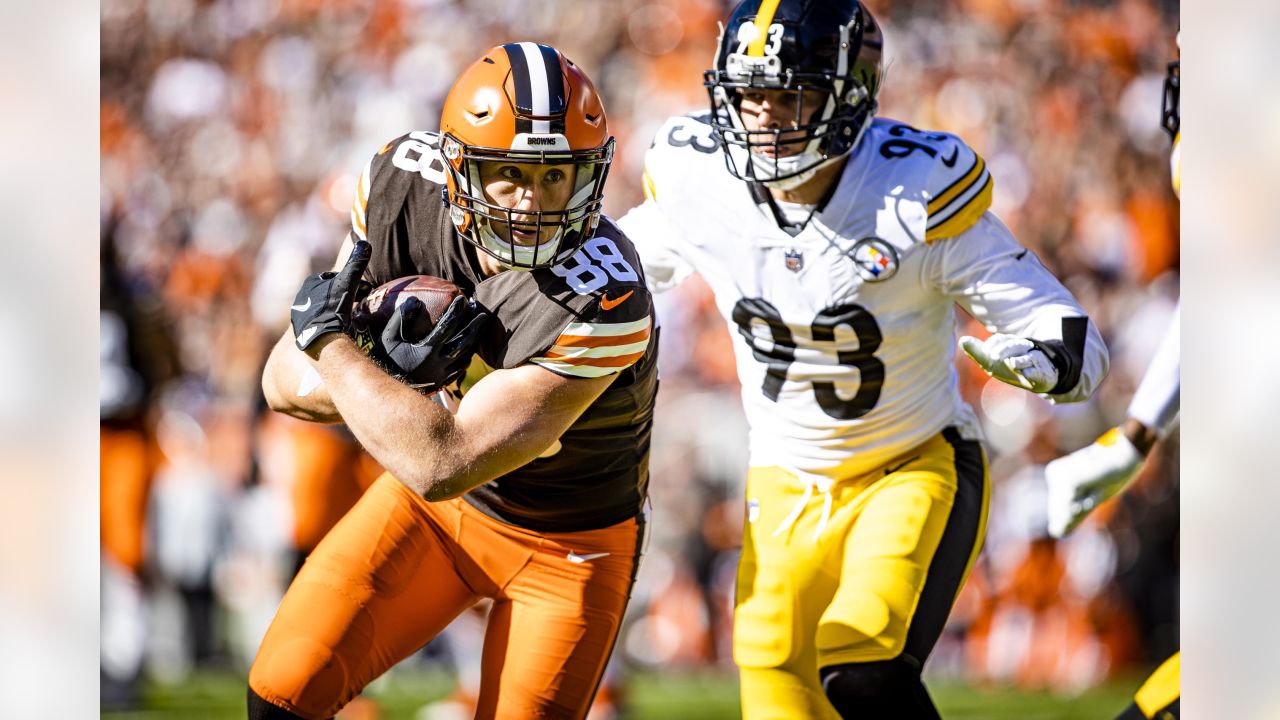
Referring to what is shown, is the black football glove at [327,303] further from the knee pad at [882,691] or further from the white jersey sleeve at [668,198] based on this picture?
the knee pad at [882,691]

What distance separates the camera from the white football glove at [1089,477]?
3.24 metres

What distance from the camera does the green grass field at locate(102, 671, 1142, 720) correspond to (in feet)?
16.4

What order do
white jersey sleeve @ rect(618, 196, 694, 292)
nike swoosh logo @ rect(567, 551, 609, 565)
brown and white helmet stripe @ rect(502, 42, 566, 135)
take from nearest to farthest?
brown and white helmet stripe @ rect(502, 42, 566, 135) → nike swoosh logo @ rect(567, 551, 609, 565) → white jersey sleeve @ rect(618, 196, 694, 292)

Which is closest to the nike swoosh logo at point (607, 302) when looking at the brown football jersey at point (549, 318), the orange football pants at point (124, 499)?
the brown football jersey at point (549, 318)

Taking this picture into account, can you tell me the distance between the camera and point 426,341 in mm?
2449

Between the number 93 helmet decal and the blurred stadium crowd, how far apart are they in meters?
2.34

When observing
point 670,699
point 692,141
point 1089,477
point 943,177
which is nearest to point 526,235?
point 692,141

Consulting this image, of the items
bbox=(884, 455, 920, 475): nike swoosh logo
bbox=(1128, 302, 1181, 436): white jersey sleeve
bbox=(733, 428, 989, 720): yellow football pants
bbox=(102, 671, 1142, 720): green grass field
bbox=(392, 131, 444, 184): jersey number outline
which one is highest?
bbox=(392, 131, 444, 184): jersey number outline

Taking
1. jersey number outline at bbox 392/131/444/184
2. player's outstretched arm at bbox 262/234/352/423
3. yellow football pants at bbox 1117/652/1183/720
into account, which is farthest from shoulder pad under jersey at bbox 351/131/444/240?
yellow football pants at bbox 1117/652/1183/720

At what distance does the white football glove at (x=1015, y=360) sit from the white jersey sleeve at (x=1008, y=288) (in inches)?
3.8

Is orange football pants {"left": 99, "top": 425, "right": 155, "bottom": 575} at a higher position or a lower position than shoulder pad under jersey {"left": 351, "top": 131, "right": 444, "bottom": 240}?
lower

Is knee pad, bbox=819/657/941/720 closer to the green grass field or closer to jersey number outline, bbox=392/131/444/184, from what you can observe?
jersey number outline, bbox=392/131/444/184
